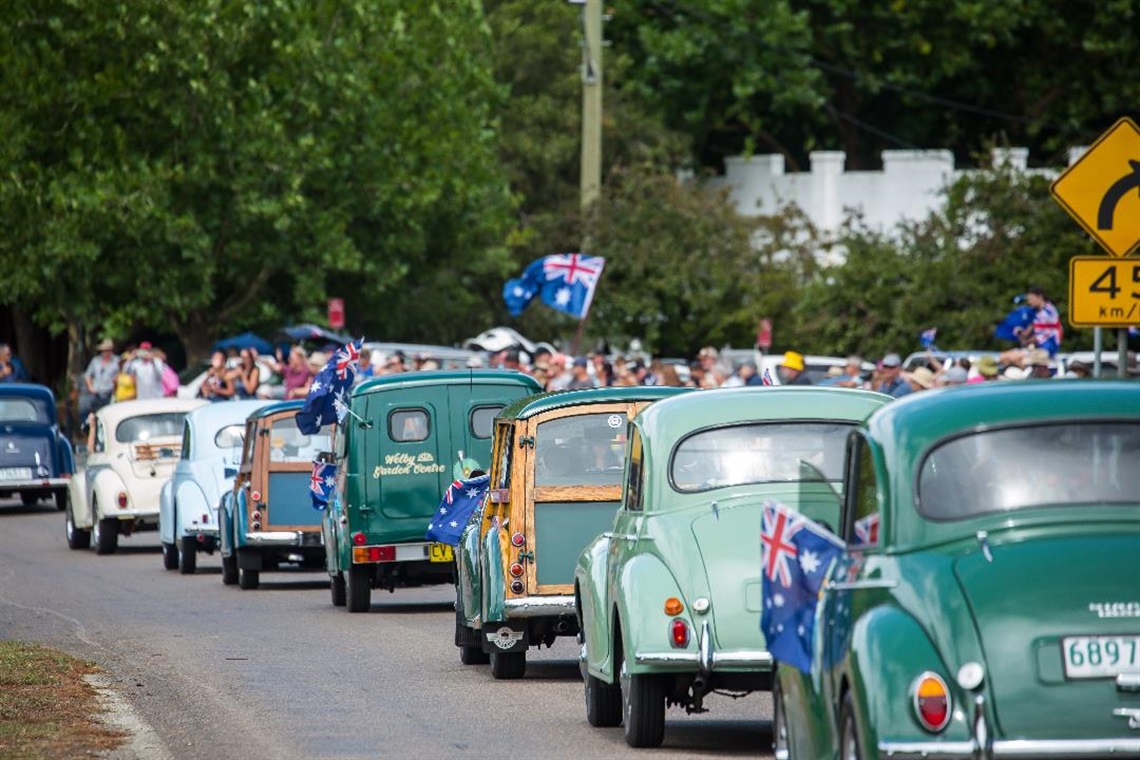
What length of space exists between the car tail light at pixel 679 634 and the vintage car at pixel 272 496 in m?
12.0

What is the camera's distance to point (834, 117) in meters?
65.9

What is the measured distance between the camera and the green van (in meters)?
20.0

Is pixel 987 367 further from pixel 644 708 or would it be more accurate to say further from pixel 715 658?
pixel 715 658

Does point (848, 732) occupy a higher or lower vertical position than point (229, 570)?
lower

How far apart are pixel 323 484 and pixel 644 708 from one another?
32.7 feet

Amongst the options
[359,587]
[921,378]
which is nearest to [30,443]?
[921,378]

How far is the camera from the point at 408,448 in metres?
20.1

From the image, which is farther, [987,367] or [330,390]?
[987,367]

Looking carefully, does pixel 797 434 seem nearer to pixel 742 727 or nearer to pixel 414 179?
pixel 742 727

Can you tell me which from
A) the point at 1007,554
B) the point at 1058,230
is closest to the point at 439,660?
the point at 1007,554

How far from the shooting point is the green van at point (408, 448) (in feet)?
65.5

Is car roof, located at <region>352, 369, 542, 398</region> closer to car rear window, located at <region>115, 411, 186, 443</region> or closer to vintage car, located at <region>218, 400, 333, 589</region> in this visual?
vintage car, located at <region>218, 400, 333, 589</region>

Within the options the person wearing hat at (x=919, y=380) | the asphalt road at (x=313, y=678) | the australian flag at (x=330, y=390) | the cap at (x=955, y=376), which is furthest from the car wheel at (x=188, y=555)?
the cap at (x=955, y=376)

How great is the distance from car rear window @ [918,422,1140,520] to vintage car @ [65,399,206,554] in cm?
2016
